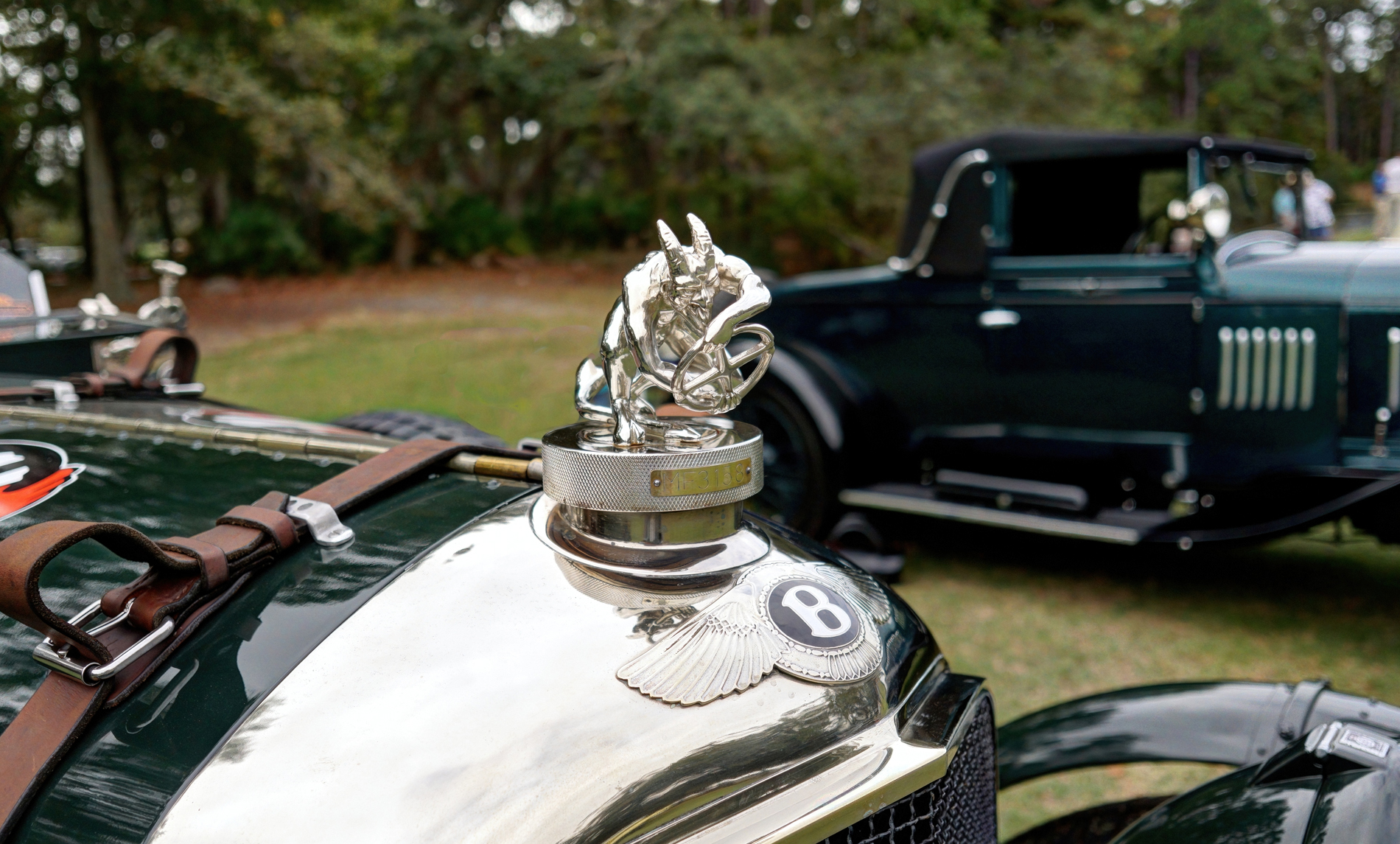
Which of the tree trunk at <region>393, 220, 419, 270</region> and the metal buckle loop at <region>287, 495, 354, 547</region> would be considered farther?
the tree trunk at <region>393, 220, 419, 270</region>

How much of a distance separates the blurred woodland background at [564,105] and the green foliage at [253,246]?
0.06 meters

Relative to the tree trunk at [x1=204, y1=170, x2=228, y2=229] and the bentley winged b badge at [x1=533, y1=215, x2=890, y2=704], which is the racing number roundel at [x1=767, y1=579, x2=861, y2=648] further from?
the tree trunk at [x1=204, y1=170, x2=228, y2=229]

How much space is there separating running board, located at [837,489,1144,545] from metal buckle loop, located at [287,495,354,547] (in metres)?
3.68

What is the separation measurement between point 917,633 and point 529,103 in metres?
21.0

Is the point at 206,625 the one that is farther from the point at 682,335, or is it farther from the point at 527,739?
the point at 682,335

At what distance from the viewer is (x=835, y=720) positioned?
1.16m

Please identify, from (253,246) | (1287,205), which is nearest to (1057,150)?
(1287,205)

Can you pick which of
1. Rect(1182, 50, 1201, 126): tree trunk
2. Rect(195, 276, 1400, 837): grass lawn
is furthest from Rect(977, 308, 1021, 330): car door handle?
Rect(1182, 50, 1201, 126): tree trunk

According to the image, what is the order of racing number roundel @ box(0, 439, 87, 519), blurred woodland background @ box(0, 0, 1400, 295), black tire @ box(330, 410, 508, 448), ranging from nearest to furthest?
racing number roundel @ box(0, 439, 87, 519)
black tire @ box(330, 410, 508, 448)
blurred woodland background @ box(0, 0, 1400, 295)

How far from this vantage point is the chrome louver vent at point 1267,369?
160 inches

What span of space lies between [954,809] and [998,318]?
370 centimetres

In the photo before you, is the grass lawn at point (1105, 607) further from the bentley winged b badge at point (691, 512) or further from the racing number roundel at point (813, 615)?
the racing number roundel at point (813, 615)

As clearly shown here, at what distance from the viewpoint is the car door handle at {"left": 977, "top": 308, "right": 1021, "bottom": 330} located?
15.5 ft

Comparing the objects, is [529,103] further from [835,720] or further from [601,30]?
[835,720]
